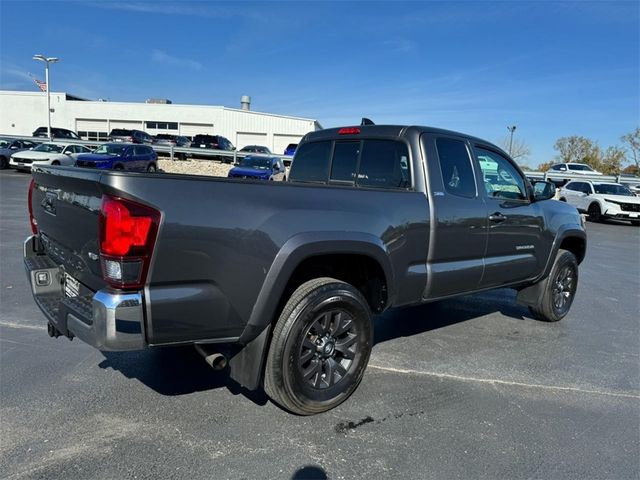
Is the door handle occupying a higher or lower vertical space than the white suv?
lower

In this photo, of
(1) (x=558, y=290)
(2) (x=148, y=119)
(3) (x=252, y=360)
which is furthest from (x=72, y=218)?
(2) (x=148, y=119)

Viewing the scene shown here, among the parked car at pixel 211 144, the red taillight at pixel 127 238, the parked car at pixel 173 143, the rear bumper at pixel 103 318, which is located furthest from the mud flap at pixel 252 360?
the parked car at pixel 173 143

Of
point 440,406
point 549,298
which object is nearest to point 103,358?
point 440,406

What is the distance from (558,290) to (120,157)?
20.7 m

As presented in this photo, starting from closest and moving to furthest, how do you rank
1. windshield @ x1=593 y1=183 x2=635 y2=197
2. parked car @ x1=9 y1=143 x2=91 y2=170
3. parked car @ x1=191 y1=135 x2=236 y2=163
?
windshield @ x1=593 y1=183 x2=635 y2=197
parked car @ x1=9 y1=143 x2=91 y2=170
parked car @ x1=191 y1=135 x2=236 y2=163

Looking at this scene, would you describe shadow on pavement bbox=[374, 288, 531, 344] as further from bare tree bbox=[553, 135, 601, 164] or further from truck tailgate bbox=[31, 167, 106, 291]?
bare tree bbox=[553, 135, 601, 164]

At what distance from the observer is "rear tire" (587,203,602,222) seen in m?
20.3

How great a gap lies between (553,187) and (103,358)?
4.74m

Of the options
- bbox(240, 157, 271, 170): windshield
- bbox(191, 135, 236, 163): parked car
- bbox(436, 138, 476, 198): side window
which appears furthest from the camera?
bbox(191, 135, 236, 163): parked car

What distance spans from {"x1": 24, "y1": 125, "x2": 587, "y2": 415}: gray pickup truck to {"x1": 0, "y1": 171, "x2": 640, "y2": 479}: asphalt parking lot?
0.38m

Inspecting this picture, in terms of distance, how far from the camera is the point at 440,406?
3.48 meters

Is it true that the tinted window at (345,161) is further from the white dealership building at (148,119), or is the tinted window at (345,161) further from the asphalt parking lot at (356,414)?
the white dealership building at (148,119)

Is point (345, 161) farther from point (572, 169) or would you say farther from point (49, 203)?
point (572, 169)

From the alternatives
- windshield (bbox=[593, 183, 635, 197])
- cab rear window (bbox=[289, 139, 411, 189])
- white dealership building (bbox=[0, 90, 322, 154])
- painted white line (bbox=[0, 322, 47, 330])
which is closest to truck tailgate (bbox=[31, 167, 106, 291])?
painted white line (bbox=[0, 322, 47, 330])
